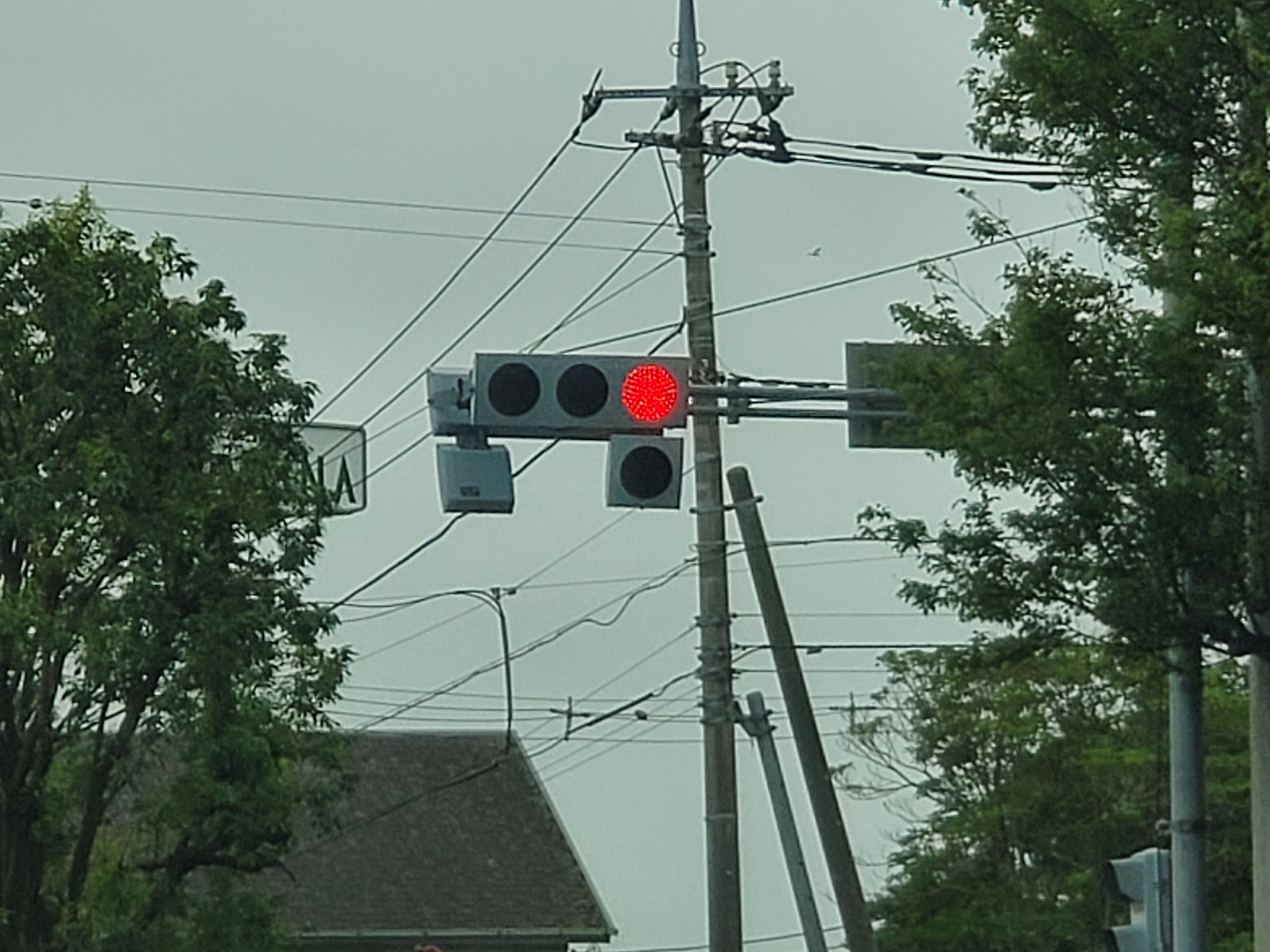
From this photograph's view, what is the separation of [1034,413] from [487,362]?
289cm

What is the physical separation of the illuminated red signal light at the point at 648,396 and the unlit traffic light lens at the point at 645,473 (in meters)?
0.18

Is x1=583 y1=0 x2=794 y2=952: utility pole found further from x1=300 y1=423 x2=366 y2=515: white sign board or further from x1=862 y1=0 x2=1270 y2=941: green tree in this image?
x1=862 y1=0 x2=1270 y2=941: green tree

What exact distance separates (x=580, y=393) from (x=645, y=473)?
20.6 inches

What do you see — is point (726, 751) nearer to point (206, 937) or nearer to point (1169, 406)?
point (206, 937)

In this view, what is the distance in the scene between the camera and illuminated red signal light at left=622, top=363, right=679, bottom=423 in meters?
13.5

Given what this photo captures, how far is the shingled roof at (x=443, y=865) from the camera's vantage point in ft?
147

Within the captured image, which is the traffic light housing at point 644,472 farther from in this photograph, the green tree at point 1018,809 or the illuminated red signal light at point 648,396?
the green tree at point 1018,809

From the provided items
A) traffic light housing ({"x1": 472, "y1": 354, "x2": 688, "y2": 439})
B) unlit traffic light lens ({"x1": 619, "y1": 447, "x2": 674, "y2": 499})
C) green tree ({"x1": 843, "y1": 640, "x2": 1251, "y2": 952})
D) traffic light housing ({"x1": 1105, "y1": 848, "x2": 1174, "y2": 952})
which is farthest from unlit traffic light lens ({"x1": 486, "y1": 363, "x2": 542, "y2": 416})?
green tree ({"x1": 843, "y1": 640, "x2": 1251, "y2": 952})

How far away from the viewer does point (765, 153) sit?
19.4 m

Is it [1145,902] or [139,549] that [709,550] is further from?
[1145,902]

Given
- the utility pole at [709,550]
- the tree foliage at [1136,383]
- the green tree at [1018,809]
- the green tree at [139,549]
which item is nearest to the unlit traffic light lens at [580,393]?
the tree foliage at [1136,383]

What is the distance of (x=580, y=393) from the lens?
13.4 meters

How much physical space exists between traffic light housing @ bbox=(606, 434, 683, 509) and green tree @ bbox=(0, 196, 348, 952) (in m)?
8.56

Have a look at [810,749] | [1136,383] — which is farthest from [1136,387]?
[810,749]
